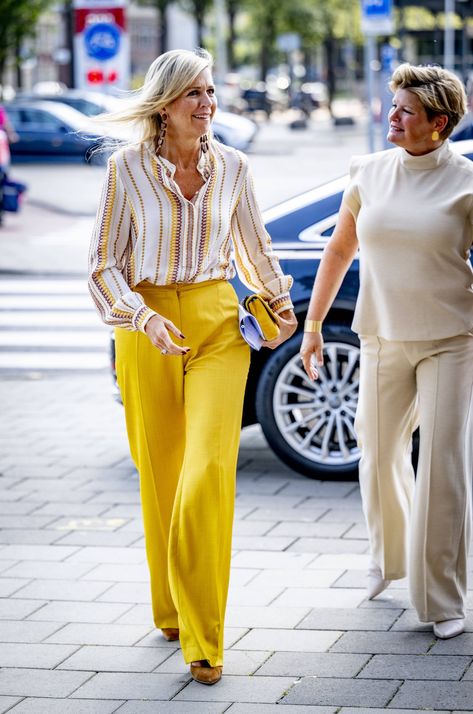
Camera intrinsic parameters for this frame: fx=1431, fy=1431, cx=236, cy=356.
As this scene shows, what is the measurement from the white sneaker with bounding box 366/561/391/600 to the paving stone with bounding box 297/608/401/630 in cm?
10

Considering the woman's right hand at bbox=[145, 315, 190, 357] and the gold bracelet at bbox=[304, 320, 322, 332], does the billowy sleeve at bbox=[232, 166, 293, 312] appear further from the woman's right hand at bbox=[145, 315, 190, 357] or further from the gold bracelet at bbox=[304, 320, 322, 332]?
the woman's right hand at bbox=[145, 315, 190, 357]

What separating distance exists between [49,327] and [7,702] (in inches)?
319

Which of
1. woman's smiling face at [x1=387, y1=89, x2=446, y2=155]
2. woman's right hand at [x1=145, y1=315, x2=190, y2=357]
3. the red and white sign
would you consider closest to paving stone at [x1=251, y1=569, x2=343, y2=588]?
woman's right hand at [x1=145, y1=315, x2=190, y2=357]

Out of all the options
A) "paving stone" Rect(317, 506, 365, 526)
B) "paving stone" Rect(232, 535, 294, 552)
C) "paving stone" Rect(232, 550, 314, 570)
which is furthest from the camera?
"paving stone" Rect(317, 506, 365, 526)

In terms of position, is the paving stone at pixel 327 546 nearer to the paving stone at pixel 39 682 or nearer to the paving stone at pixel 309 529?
the paving stone at pixel 309 529

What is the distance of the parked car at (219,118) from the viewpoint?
30844 millimetres

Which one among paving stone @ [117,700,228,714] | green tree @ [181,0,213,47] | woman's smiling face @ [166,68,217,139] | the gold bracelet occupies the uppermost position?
green tree @ [181,0,213,47]

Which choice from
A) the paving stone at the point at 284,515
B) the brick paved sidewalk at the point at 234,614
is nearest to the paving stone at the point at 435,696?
the brick paved sidewalk at the point at 234,614

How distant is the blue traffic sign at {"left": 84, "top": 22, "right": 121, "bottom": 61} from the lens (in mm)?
19312

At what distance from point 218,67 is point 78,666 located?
55.8m

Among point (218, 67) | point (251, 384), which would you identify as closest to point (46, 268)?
point (251, 384)

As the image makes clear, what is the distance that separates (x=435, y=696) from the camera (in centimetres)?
390

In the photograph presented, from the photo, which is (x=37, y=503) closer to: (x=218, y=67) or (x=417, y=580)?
(x=417, y=580)

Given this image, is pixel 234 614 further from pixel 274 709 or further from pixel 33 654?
pixel 274 709
